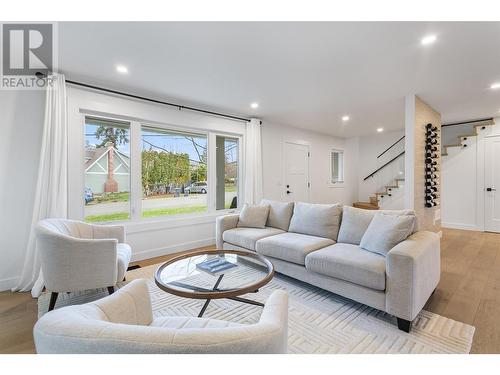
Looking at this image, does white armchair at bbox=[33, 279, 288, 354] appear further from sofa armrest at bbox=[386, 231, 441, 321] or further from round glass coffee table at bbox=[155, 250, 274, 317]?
sofa armrest at bbox=[386, 231, 441, 321]

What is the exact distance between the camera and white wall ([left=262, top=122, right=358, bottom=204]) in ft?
17.9

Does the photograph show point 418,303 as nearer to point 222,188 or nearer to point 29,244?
point 222,188

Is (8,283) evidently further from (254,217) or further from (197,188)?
(254,217)

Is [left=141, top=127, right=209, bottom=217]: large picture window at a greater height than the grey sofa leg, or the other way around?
[left=141, top=127, right=209, bottom=217]: large picture window

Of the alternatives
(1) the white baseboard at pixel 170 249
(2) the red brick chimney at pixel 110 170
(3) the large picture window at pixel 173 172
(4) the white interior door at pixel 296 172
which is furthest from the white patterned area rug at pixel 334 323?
(4) the white interior door at pixel 296 172

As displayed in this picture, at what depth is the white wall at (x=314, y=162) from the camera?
214 inches

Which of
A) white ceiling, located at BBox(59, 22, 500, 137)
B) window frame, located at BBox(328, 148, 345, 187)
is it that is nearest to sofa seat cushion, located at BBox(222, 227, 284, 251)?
white ceiling, located at BBox(59, 22, 500, 137)

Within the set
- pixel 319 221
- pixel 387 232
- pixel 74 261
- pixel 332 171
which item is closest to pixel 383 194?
pixel 332 171

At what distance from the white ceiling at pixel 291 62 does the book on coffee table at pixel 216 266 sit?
80.7 inches

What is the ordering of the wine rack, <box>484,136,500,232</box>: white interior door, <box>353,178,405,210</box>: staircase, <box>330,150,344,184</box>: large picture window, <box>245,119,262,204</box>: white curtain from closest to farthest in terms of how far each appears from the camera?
the wine rack, <box>245,119,262,204</box>: white curtain, <box>484,136,500,232</box>: white interior door, <box>353,178,405,210</box>: staircase, <box>330,150,344,184</box>: large picture window

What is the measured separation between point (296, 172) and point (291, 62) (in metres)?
3.64

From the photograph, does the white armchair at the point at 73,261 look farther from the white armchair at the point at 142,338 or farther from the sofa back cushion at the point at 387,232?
the sofa back cushion at the point at 387,232
